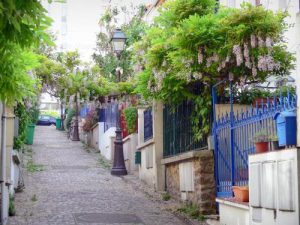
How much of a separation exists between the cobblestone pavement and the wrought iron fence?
1.39 m

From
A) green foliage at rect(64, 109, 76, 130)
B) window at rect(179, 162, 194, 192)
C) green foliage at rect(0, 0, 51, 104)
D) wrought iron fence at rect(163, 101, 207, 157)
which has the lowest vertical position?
window at rect(179, 162, 194, 192)

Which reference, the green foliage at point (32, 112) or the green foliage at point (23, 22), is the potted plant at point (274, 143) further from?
the green foliage at point (32, 112)

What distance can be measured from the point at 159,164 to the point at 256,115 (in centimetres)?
619

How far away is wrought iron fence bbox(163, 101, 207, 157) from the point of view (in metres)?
13.7

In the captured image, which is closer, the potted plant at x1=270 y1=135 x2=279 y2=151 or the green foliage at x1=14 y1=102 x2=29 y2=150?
the potted plant at x1=270 y1=135 x2=279 y2=151

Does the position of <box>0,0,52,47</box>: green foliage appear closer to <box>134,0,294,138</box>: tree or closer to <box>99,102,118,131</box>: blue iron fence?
<box>134,0,294,138</box>: tree

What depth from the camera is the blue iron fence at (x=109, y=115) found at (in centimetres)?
2398

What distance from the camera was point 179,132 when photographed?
14.7 m

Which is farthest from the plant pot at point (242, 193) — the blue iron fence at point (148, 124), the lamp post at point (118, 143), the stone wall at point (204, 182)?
the lamp post at point (118, 143)

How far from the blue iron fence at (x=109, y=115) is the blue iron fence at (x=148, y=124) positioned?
4855mm

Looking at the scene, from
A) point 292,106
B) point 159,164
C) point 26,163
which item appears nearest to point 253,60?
point 292,106

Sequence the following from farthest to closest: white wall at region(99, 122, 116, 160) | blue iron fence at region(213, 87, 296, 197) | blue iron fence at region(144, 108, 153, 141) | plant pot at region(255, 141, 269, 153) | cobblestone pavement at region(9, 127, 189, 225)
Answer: white wall at region(99, 122, 116, 160), blue iron fence at region(144, 108, 153, 141), cobblestone pavement at region(9, 127, 189, 225), blue iron fence at region(213, 87, 296, 197), plant pot at region(255, 141, 269, 153)

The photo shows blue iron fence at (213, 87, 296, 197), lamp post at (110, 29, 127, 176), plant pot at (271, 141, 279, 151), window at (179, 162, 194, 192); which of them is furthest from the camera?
lamp post at (110, 29, 127, 176)

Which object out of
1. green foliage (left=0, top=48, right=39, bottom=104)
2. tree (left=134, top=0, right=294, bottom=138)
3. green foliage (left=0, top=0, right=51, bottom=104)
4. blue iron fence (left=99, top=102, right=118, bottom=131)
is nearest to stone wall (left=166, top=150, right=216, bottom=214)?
tree (left=134, top=0, right=294, bottom=138)
